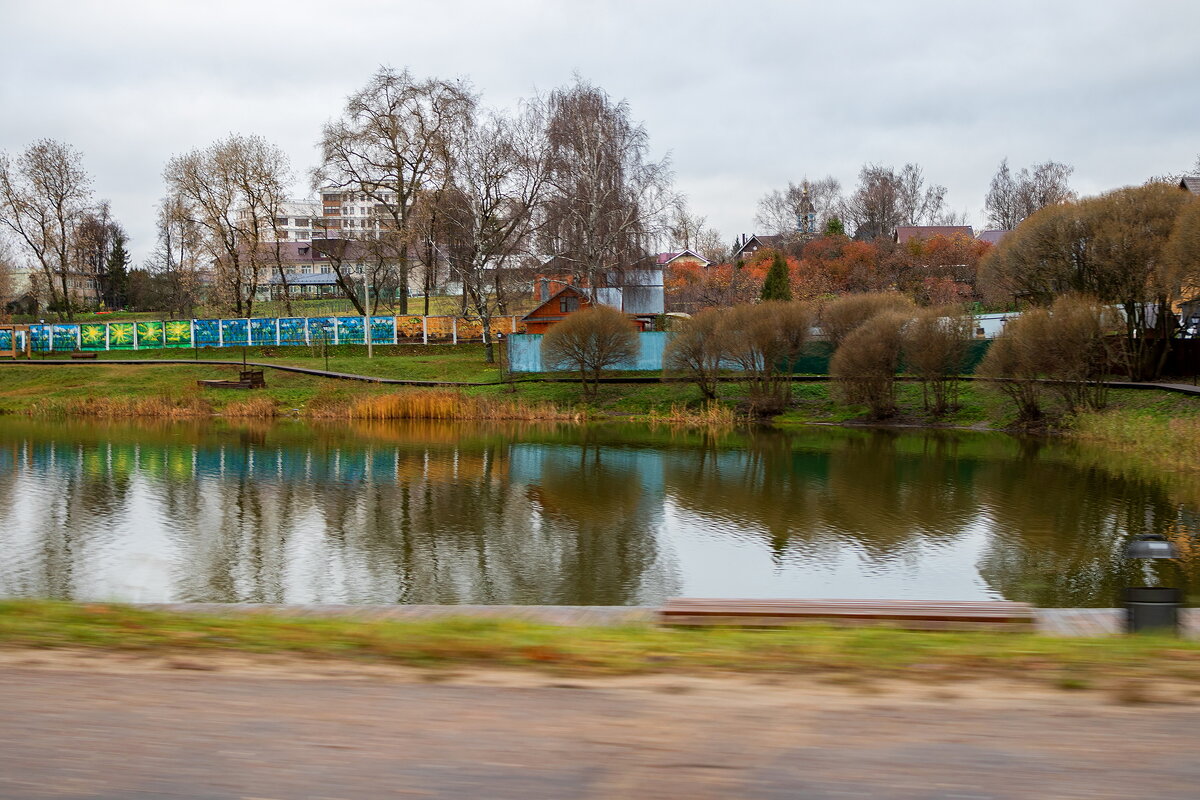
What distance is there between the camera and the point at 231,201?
194 feet

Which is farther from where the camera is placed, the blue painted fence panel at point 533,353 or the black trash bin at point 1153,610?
the blue painted fence panel at point 533,353

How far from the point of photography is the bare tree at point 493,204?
44.4 meters

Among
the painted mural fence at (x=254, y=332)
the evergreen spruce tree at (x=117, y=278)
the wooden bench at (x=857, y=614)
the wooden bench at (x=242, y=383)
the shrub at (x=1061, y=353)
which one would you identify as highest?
the evergreen spruce tree at (x=117, y=278)

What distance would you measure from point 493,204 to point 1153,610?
4216cm

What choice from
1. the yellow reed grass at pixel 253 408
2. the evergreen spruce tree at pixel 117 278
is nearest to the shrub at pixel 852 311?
the yellow reed grass at pixel 253 408

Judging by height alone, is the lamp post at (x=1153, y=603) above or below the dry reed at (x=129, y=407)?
above

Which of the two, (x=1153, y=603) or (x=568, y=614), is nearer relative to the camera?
(x=1153, y=603)

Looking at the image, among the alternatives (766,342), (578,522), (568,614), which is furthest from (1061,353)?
(568,614)

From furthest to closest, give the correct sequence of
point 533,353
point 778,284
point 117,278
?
1. point 117,278
2. point 778,284
3. point 533,353

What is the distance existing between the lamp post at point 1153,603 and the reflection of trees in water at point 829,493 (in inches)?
279

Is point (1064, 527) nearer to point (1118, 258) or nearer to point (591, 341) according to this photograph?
point (1118, 258)

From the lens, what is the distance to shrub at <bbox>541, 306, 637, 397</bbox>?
1587 inches

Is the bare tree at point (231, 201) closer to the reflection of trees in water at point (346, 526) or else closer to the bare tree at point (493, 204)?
the bare tree at point (493, 204)

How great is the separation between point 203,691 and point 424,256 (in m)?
48.1
